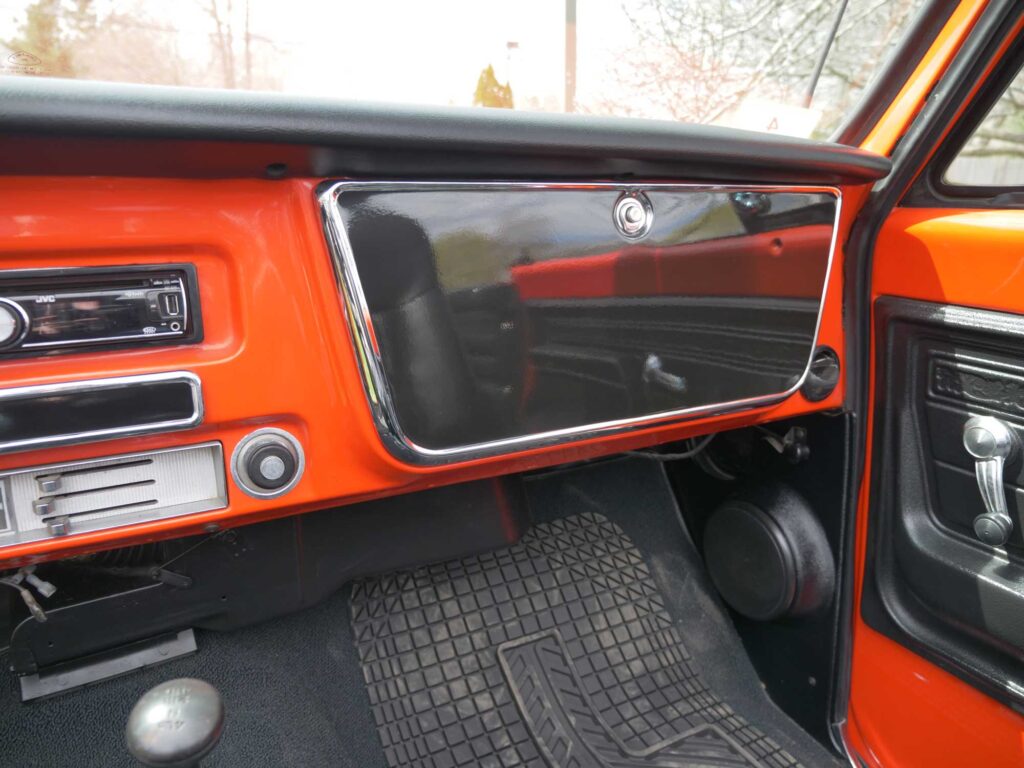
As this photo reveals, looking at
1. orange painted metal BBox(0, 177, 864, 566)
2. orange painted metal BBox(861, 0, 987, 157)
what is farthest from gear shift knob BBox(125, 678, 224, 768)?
orange painted metal BBox(861, 0, 987, 157)

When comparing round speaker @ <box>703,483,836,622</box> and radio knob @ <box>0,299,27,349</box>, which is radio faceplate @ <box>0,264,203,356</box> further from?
round speaker @ <box>703,483,836,622</box>

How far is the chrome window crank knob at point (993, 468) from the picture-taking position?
1095 millimetres

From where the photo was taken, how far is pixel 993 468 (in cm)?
110

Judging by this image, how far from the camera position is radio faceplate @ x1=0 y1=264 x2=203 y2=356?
2.42ft

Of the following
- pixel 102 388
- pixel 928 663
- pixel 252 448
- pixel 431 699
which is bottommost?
pixel 431 699

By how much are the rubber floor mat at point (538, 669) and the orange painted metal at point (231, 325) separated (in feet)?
2.02

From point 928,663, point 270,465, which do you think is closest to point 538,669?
point 928,663

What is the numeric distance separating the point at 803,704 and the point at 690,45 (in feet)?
4.34

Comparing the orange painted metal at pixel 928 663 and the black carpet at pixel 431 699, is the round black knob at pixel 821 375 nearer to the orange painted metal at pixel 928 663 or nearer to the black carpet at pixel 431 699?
the orange painted metal at pixel 928 663

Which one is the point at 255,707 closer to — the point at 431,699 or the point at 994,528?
the point at 431,699

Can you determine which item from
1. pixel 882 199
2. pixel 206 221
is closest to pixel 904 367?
pixel 882 199

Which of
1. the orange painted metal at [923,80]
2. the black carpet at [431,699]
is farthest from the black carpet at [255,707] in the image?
the orange painted metal at [923,80]

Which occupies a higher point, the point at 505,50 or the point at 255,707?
the point at 505,50

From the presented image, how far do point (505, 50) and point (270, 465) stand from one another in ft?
2.32
